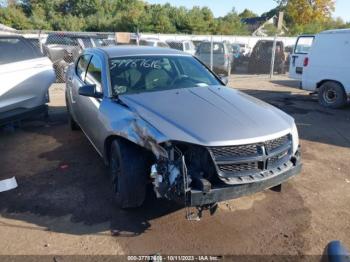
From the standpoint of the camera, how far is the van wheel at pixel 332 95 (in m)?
9.04

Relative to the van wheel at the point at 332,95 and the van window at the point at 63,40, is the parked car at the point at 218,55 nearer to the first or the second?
the van window at the point at 63,40

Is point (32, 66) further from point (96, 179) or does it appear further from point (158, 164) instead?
point (158, 164)

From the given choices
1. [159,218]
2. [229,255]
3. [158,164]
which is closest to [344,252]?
[229,255]

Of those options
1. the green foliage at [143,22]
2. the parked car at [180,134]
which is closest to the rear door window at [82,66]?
the parked car at [180,134]

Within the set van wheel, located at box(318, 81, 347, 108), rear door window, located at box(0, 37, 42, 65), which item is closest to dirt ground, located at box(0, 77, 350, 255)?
rear door window, located at box(0, 37, 42, 65)

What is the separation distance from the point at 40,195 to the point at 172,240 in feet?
6.12

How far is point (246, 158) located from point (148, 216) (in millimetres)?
1294

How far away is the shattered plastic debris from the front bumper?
8.67 ft

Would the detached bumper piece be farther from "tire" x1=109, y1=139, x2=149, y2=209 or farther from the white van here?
the white van

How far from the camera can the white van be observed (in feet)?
28.8

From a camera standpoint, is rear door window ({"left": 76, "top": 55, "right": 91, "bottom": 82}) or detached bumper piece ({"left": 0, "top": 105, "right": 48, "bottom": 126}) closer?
rear door window ({"left": 76, "top": 55, "right": 91, "bottom": 82})

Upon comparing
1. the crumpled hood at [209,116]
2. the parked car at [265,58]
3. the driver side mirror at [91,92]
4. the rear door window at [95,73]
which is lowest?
the parked car at [265,58]

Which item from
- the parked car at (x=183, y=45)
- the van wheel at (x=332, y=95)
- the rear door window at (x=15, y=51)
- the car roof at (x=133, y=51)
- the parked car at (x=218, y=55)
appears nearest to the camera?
the car roof at (x=133, y=51)

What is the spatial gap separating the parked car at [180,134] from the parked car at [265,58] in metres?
13.8
